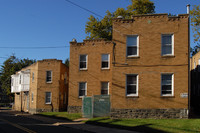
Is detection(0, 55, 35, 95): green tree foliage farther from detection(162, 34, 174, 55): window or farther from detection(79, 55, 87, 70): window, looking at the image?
detection(162, 34, 174, 55): window

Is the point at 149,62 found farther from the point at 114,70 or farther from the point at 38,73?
the point at 38,73

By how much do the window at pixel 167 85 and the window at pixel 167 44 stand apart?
6.21 feet

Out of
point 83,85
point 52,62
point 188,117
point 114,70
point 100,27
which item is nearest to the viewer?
point 188,117

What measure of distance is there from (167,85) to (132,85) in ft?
8.96

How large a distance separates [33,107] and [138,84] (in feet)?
71.6

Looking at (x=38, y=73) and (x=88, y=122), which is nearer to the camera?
(x=88, y=122)

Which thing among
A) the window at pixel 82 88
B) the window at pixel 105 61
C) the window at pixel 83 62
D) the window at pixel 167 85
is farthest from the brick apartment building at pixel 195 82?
the window at pixel 83 62

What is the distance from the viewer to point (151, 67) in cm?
1978

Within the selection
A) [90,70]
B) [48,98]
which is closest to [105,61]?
[90,70]

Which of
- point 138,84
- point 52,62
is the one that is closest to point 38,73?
point 52,62

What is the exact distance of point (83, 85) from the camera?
29.0m

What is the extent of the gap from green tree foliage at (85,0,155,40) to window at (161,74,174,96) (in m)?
21.8

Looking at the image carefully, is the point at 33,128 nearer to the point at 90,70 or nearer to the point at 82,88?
the point at 82,88

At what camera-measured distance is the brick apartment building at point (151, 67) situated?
63.0ft
